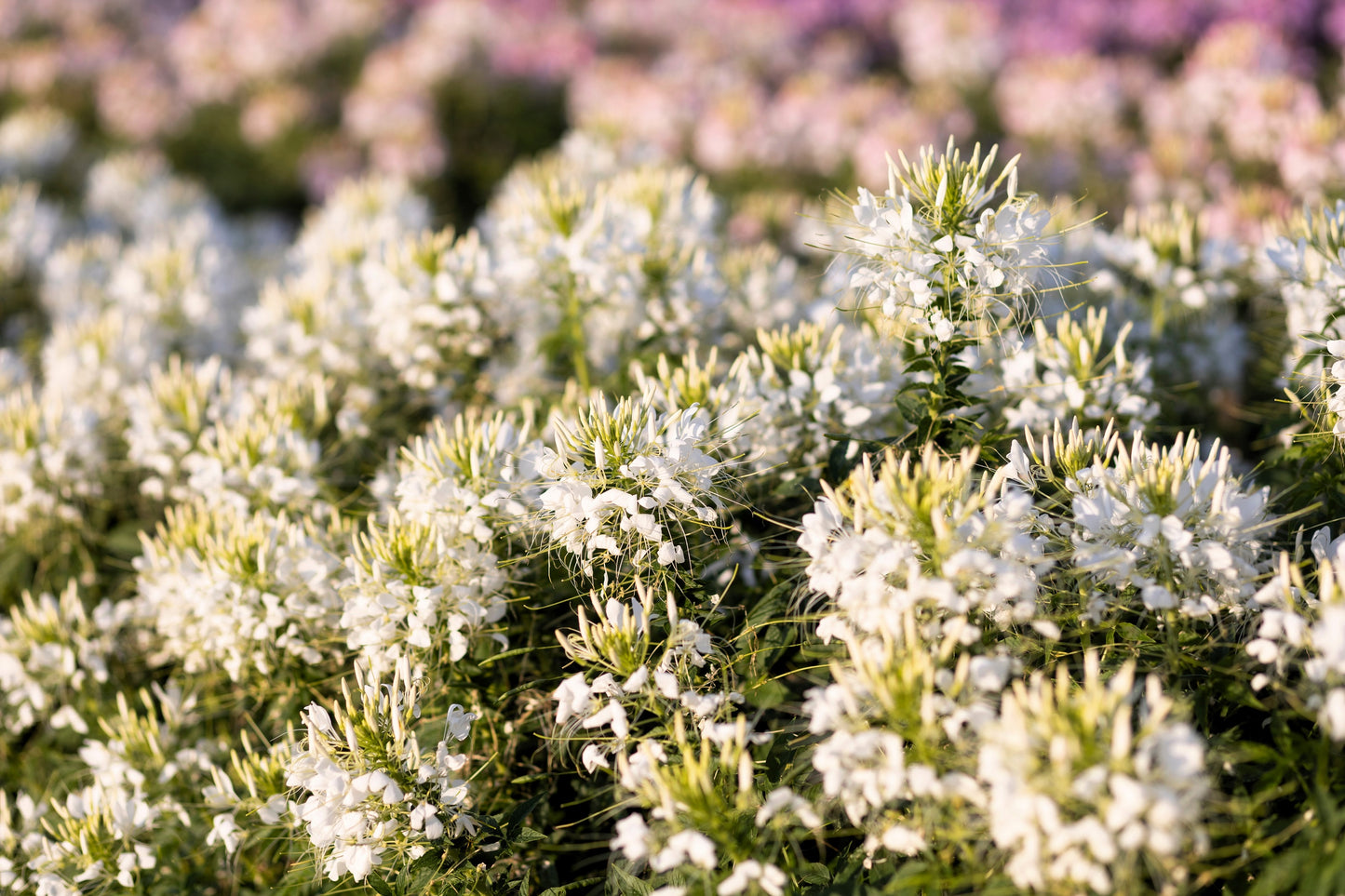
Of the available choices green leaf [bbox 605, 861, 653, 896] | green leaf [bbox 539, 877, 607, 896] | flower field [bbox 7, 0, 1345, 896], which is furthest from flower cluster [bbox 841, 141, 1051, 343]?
green leaf [bbox 539, 877, 607, 896]

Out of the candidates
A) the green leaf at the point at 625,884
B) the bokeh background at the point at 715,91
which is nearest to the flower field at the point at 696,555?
the green leaf at the point at 625,884

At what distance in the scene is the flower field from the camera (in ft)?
5.21

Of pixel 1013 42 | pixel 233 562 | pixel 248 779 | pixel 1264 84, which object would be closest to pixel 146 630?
pixel 233 562

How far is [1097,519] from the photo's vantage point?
1828 mm

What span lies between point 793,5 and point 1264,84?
4661mm

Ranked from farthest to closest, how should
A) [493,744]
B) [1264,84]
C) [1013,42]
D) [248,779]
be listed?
[1013,42] → [1264,84] → [493,744] → [248,779]

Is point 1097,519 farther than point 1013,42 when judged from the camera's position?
No

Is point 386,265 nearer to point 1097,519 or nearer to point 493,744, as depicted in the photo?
point 493,744

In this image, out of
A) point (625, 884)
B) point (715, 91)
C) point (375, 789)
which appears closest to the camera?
point (375, 789)

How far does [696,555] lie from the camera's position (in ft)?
7.18

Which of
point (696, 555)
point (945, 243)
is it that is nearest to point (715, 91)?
point (945, 243)

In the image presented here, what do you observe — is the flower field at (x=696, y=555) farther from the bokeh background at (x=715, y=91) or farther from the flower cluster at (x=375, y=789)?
the bokeh background at (x=715, y=91)

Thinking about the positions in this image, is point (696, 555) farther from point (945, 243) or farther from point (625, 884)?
point (945, 243)

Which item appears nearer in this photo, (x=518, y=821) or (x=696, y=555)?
(x=518, y=821)
